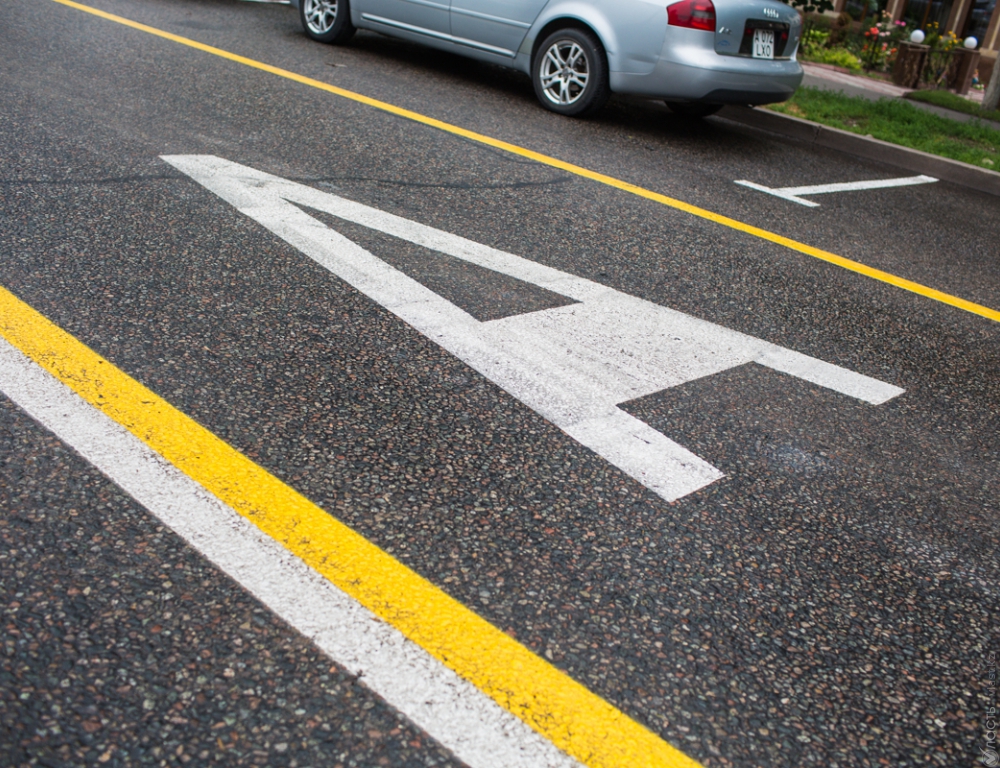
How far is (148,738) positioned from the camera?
69.0 inches

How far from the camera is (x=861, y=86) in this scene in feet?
42.8

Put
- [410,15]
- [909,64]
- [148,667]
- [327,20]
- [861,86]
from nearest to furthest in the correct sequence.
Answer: [148,667]
[410,15]
[327,20]
[861,86]
[909,64]

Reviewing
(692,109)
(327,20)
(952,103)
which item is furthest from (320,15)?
(952,103)

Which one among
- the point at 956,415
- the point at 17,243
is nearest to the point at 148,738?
the point at 17,243

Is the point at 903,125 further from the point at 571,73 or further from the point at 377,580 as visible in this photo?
the point at 377,580

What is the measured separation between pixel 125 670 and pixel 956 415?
3.08 meters

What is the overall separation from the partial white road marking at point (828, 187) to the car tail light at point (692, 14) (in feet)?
4.43

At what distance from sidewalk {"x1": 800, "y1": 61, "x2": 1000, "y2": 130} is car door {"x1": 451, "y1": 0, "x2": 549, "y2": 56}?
4.64m

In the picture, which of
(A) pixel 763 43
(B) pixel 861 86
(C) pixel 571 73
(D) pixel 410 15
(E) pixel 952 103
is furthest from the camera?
(B) pixel 861 86

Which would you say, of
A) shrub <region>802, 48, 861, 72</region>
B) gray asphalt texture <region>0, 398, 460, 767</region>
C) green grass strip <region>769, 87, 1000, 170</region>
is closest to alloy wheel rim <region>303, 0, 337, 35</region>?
green grass strip <region>769, 87, 1000, 170</region>

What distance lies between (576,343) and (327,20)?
690 cm

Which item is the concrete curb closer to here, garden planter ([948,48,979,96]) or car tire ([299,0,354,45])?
car tire ([299,0,354,45])

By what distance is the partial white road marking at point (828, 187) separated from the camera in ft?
21.3

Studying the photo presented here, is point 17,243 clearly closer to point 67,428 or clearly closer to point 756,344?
point 67,428
